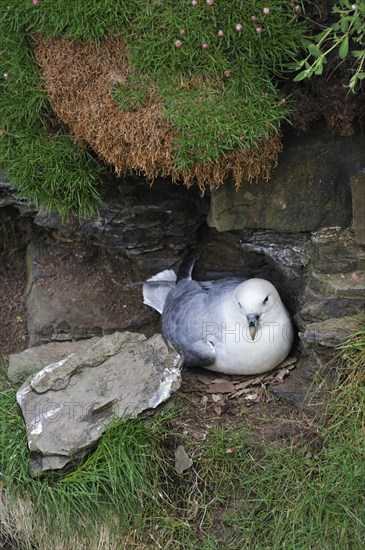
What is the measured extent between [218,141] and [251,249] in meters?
0.82

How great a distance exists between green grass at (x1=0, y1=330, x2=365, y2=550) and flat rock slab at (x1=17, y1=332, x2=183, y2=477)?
8cm

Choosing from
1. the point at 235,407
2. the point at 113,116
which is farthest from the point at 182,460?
the point at 113,116

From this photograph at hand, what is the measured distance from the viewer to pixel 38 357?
4.15m

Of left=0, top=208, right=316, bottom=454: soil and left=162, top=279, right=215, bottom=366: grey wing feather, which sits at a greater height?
left=162, top=279, right=215, bottom=366: grey wing feather

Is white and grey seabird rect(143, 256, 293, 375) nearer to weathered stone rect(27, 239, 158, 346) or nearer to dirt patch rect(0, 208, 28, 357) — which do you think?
weathered stone rect(27, 239, 158, 346)

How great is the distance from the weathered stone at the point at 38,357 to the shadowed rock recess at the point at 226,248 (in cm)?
1

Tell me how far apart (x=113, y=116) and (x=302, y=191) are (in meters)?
0.96

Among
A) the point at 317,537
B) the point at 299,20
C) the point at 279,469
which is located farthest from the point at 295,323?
the point at 299,20

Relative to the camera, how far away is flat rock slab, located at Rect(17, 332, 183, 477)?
3.45 m

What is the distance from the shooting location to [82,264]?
16.2 feet

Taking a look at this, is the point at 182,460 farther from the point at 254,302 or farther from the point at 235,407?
the point at 254,302

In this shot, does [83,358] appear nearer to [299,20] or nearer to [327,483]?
[327,483]

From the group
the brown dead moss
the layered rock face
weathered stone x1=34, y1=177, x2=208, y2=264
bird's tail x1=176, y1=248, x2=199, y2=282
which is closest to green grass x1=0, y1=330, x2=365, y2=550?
the layered rock face

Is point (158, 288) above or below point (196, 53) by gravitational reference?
below
